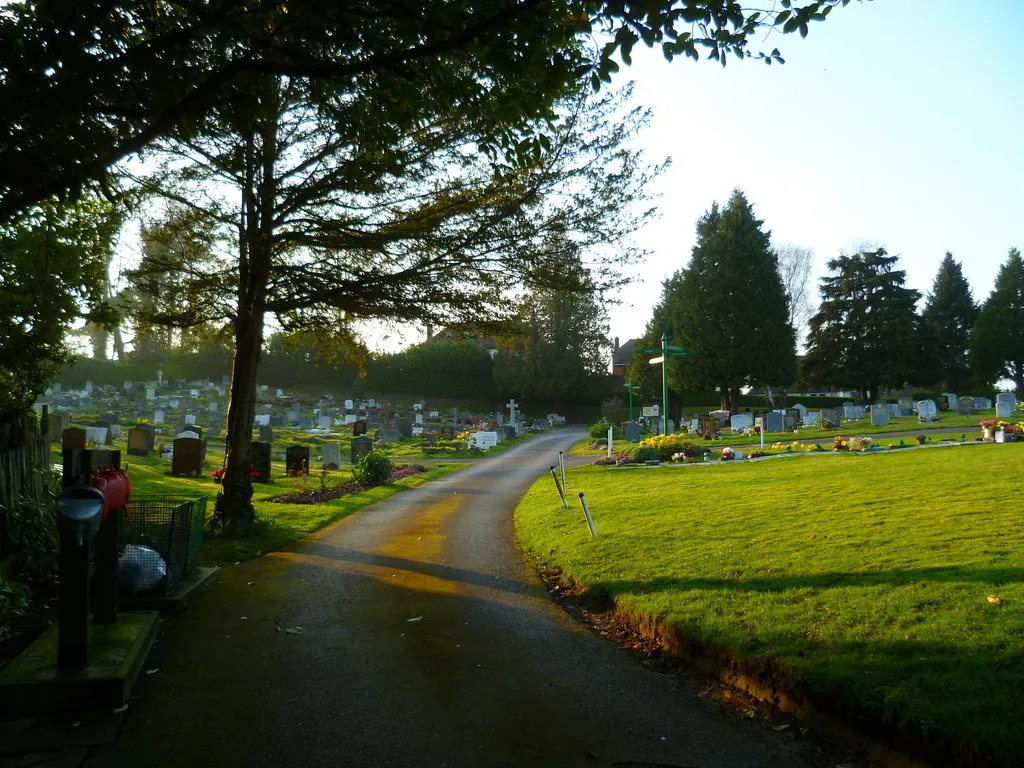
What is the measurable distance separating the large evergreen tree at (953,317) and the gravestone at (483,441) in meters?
41.1

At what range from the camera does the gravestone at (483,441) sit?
34.9m

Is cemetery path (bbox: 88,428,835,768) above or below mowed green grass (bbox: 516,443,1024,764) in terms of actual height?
below

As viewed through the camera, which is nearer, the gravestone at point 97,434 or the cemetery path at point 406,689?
the cemetery path at point 406,689

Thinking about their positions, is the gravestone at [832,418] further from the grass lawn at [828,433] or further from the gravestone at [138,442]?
the gravestone at [138,442]

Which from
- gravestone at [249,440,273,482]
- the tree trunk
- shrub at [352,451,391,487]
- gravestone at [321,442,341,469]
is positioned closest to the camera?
the tree trunk

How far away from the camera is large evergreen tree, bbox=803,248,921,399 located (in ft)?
176

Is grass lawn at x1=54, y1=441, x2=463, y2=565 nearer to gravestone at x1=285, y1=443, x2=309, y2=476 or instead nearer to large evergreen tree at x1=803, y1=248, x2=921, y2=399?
gravestone at x1=285, y1=443, x2=309, y2=476

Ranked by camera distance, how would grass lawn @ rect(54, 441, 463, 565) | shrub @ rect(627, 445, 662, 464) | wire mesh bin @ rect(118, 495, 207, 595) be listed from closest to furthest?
wire mesh bin @ rect(118, 495, 207, 595) < grass lawn @ rect(54, 441, 463, 565) < shrub @ rect(627, 445, 662, 464)

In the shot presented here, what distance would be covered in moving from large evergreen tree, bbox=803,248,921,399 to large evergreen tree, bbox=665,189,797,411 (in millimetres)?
9722

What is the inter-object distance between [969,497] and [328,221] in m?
10.2

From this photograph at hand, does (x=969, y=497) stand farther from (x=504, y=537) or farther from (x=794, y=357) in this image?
(x=794, y=357)

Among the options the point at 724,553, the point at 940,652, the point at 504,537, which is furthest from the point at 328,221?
the point at 940,652

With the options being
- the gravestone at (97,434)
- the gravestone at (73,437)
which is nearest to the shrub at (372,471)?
the gravestone at (73,437)

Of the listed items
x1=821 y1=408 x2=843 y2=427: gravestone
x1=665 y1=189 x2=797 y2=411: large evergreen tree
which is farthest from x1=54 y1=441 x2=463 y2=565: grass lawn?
x1=665 y1=189 x2=797 y2=411: large evergreen tree
